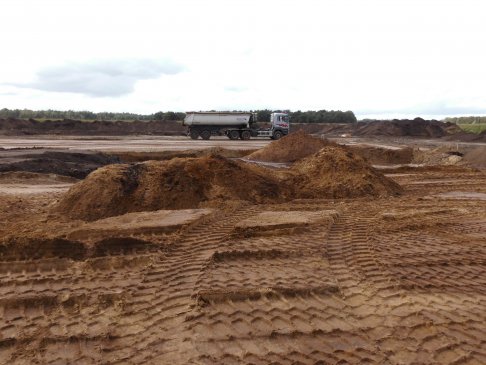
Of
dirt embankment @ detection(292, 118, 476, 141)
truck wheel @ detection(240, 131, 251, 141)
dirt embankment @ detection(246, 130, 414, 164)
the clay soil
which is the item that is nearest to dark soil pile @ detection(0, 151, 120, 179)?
the clay soil

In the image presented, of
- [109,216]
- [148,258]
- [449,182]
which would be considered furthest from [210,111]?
[148,258]

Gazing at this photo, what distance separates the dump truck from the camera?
34875mm

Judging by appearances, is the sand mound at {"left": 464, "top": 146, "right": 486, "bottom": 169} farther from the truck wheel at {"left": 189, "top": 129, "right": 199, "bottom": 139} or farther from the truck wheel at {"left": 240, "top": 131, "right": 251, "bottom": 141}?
the truck wheel at {"left": 189, "top": 129, "right": 199, "bottom": 139}

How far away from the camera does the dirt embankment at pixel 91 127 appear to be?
147ft

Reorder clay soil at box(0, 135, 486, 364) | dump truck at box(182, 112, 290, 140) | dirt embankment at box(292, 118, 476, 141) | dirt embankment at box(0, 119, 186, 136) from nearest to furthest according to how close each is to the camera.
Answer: clay soil at box(0, 135, 486, 364) < dump truck at box(182, 112, 290, 140) < dirt embankment at box(0, 119, 186, 136) < dirt embankment at box(292, 118, 476, 141)

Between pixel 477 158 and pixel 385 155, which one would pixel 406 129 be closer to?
pixel 385 155

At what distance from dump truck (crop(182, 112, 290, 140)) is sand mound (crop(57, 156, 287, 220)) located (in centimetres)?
2404

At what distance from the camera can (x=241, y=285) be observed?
5113 millimetres

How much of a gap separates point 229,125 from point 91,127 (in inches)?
792

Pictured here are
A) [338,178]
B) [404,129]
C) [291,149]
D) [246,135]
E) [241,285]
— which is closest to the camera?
[241,285]

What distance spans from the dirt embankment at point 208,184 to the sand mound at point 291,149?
5679mm

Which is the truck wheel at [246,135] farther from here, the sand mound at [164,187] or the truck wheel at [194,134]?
the sand mound at [164,187]

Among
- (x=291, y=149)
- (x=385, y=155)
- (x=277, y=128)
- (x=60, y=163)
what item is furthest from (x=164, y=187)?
(x=277, y=128)

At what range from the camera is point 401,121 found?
51406 millimetres
